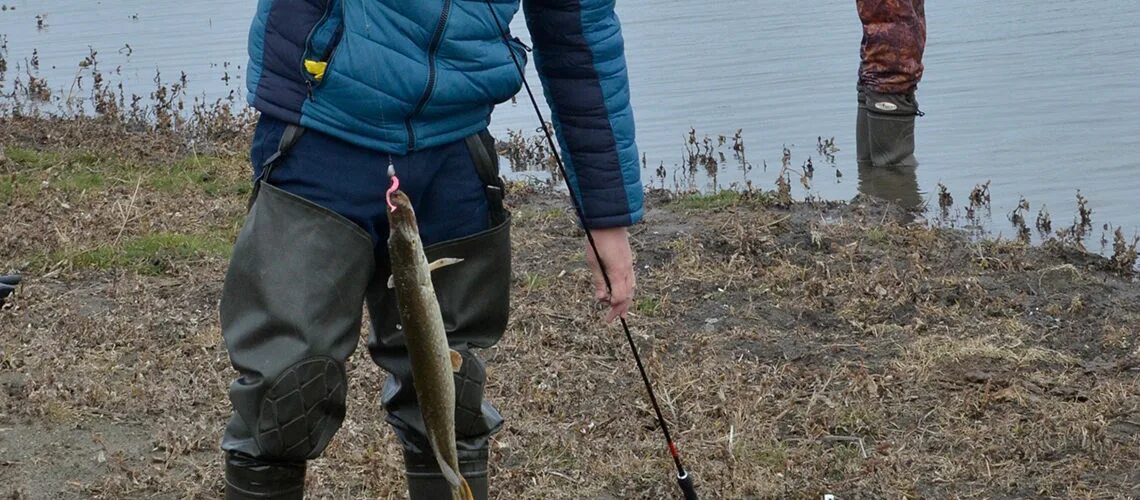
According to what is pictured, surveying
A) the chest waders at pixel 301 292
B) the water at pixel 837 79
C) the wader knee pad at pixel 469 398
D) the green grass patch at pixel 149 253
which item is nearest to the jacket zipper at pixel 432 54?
the chest waders at pixel 301 292

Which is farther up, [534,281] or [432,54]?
[432,54]

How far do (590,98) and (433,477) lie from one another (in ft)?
3.57

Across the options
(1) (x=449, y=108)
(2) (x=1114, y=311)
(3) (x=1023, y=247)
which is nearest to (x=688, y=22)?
(3) (x=1023, y=247)

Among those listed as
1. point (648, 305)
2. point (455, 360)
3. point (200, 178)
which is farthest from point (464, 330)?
point (200, 178)

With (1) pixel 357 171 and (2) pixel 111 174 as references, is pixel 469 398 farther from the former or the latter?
(2) pixel 111 174

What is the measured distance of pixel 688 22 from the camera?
18.2 metres

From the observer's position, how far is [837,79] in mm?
13961

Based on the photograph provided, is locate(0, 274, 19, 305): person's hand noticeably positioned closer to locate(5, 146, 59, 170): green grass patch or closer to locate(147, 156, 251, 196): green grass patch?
locate(147, 156, 251, 196): green grass patch

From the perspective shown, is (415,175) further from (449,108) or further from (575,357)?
(575,357)

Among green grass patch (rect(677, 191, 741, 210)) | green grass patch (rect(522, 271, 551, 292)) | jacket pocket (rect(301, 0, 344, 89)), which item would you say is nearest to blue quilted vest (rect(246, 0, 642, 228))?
jacket pocket (rect(301, 0, 344, 89))

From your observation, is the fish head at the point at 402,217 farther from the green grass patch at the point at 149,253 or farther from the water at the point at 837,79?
the water at the point at 837,79

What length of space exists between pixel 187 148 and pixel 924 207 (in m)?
5.02

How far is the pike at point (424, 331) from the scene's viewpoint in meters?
3.23

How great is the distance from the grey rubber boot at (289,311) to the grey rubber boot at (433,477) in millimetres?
470
